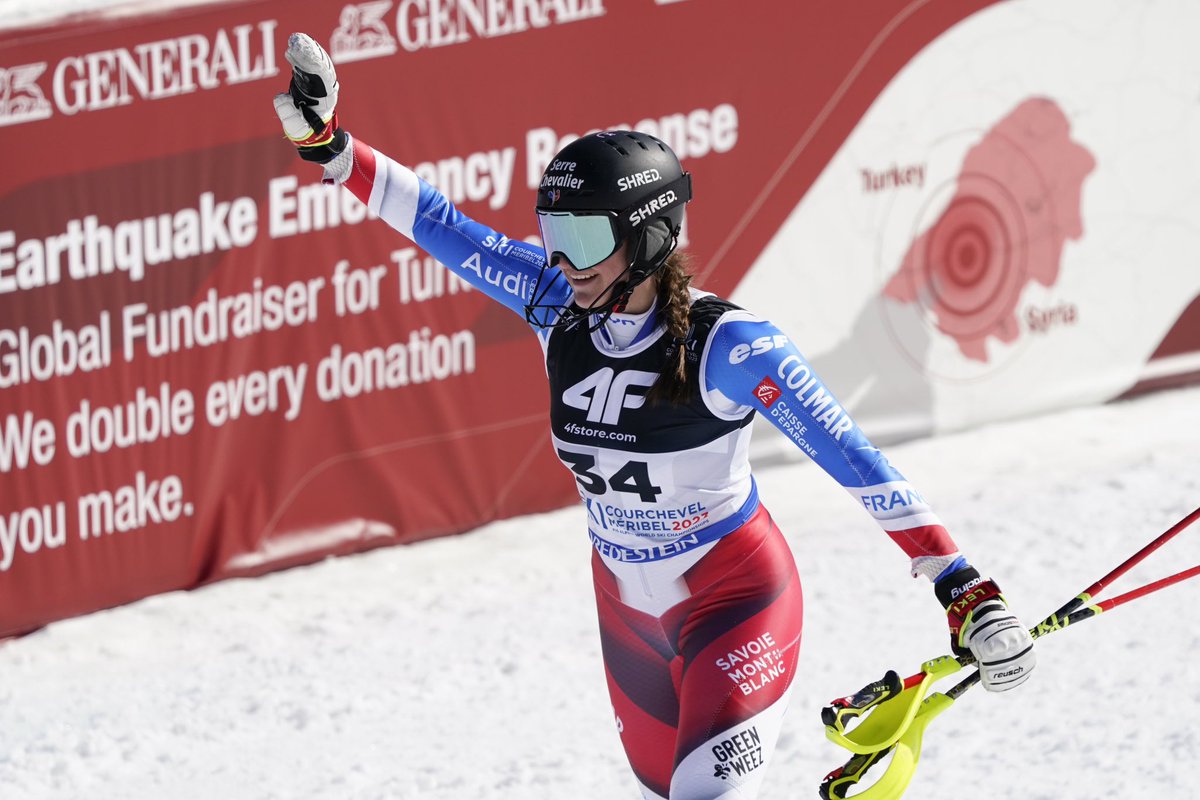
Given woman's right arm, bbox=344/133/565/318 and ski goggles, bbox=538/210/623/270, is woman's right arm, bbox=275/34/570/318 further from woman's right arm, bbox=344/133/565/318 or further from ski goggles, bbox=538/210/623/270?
ski goggles, bbox=538/210/623/270

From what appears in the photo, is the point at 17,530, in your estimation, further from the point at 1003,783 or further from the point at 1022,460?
the point at 1022,460

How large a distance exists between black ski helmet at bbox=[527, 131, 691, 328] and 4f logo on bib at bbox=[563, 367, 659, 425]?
163mm

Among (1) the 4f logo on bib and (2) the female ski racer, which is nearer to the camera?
(2) the female ski racer

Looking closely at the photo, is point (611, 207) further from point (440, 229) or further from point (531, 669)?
point (531, 669)

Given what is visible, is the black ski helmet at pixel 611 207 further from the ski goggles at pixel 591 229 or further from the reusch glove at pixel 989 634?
the reusch glove at pixel 989 634

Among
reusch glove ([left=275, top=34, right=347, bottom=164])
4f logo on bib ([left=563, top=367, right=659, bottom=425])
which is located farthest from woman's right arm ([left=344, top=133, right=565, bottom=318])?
4f logo on bib ([left=563, top=367, right=659, bottom=425])

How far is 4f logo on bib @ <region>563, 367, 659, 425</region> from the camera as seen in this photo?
3.74 meters

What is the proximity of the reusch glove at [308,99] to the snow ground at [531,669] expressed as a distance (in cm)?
229

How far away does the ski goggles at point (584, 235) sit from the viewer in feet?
11.9

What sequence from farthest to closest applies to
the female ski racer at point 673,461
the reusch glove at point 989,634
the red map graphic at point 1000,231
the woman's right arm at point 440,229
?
the red map graphic at point 1000,231
the woman's right arm at point 440,229
the female ski racer at point 673,461
the reusch glove at point 989,634

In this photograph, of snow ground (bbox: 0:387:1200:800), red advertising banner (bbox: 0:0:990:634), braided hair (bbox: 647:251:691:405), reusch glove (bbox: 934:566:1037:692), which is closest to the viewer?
reusch glove (bbox: 934:566:1037:692)

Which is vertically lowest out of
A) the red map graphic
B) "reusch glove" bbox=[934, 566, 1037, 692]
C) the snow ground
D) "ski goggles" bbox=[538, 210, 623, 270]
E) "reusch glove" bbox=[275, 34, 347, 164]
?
the snow ground

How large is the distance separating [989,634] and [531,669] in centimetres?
312

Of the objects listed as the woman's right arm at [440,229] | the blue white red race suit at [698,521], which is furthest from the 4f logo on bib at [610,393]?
the woman's right arm at [440,229]
